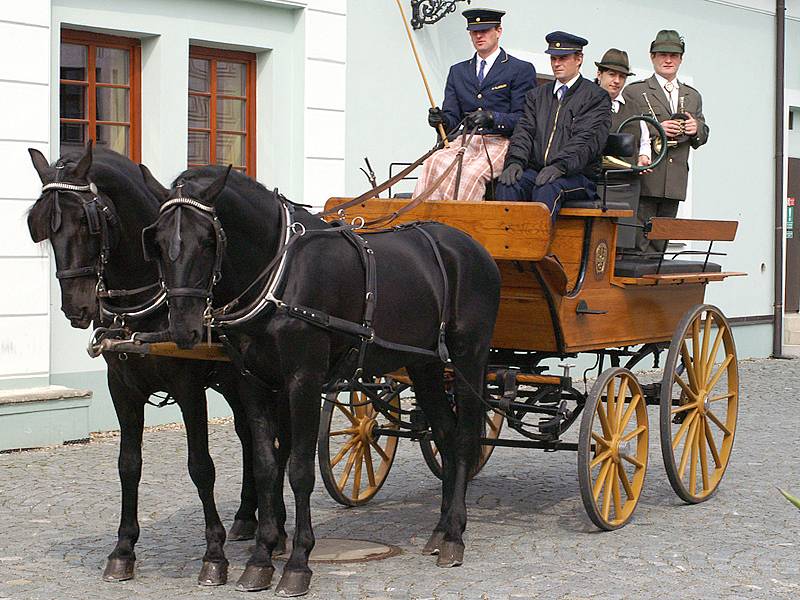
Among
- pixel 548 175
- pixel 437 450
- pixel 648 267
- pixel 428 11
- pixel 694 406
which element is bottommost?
pixel 437 450

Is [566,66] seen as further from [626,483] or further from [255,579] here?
[255,579]

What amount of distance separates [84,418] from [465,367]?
392cm

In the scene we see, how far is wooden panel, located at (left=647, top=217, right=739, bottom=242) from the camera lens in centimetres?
799

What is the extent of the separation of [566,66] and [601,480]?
2.39 m

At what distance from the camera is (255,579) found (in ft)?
19.9

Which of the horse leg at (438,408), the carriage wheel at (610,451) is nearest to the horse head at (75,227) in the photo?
the horse leg at (438,408)

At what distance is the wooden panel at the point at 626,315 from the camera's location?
7.47 m

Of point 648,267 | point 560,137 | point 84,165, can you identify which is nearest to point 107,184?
point 84,165

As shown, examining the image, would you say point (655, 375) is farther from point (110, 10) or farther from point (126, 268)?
point (126, 268)

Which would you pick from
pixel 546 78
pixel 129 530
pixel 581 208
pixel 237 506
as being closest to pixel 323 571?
pixel 129 530

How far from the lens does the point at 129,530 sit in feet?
20.7

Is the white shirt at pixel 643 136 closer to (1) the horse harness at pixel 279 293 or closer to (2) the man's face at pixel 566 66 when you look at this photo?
(2) the man's face at pixel 566 66

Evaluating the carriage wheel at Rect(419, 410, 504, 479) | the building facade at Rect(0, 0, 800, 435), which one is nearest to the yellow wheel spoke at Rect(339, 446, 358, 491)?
the carriage wheel at Rect(419, 410, 504, 479)

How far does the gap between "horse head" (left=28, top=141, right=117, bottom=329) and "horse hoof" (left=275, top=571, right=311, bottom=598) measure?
4.64 feet
